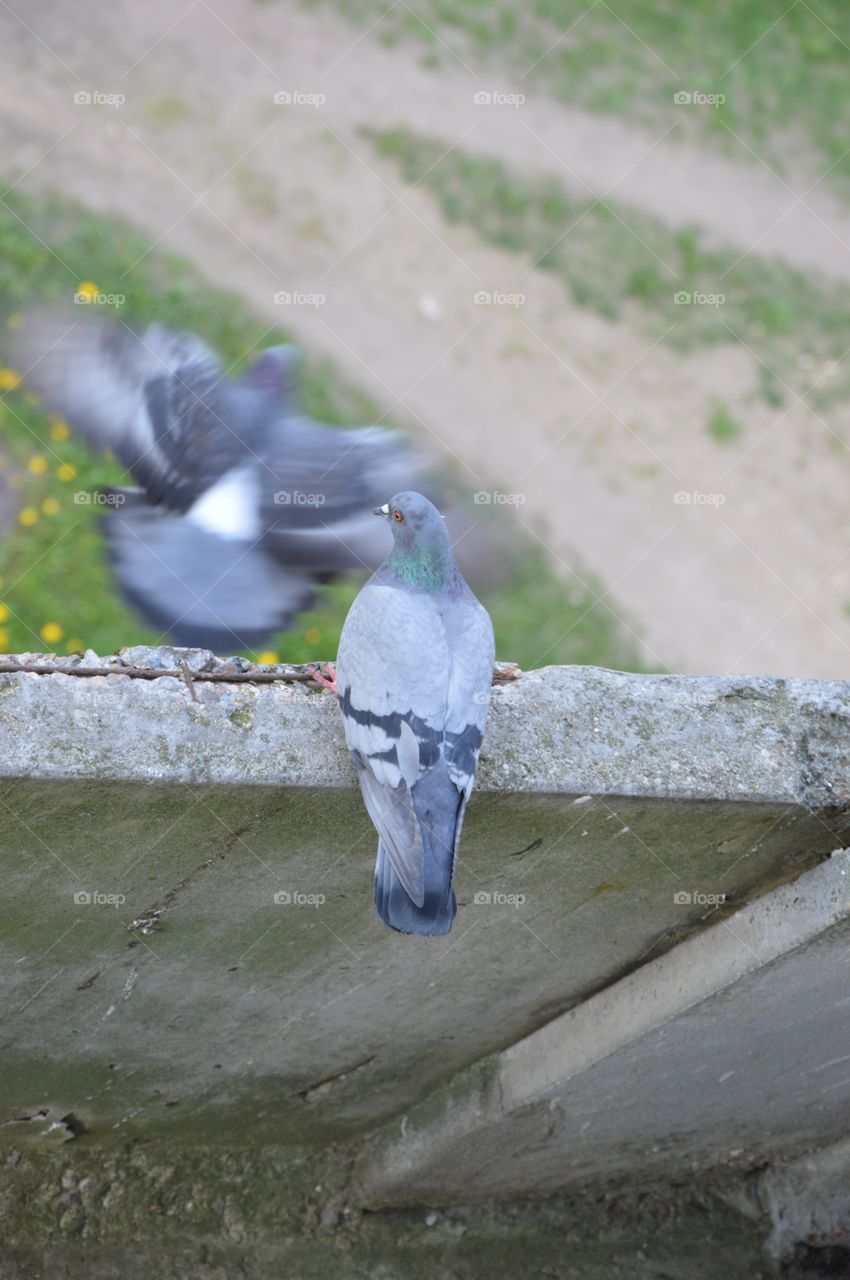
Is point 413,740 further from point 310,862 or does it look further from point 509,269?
point 509,269

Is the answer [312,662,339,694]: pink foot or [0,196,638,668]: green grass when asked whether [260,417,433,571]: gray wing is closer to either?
[0,196,638,668]: green grass

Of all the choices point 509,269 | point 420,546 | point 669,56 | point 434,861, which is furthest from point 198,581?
point 669,56

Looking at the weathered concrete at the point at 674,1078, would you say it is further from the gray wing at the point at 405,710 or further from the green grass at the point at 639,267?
the green grass at the point at 639,267

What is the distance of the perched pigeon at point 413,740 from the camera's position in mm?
2680

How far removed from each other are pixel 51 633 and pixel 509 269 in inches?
129

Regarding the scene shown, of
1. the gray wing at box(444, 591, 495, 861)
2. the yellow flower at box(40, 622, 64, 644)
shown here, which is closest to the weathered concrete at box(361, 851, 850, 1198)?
the gray wing at box(444, 591, 495, 861)

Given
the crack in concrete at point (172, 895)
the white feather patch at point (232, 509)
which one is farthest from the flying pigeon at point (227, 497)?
the crack in concrete at point (172, 895)

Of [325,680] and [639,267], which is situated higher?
[325,680]

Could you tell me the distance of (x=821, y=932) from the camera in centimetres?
295

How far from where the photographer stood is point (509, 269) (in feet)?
24.0

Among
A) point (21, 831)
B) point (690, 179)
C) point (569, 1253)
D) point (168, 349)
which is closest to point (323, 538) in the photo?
point (168, 349)

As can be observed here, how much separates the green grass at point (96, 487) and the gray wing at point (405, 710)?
2.00m

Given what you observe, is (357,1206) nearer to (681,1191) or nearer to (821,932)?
(681,1191)

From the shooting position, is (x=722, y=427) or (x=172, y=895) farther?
(x=722, y=427)
